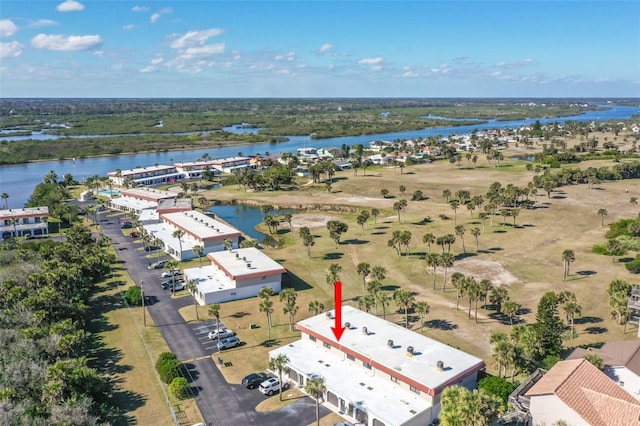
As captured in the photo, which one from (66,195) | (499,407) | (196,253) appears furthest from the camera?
(66,195)

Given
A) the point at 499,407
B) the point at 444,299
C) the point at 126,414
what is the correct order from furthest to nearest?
the point at 444,299 → the point at 126,414 → the point at 499,407

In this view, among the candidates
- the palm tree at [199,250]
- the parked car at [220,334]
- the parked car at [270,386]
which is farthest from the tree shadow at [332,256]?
the parked car at [270,386]

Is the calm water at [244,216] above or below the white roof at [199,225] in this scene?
below

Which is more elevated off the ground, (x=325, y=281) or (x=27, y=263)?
(x=27, y=263)

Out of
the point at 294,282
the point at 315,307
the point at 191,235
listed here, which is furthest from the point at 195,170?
the point at 315,307

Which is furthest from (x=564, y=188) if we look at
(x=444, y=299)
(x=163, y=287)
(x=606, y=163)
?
(x=163, y=287)

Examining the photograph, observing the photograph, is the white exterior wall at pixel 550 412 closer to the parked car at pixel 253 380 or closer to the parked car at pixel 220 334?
the parked car at pixel 253 380

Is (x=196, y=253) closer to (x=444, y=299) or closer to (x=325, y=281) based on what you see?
(x=325, y=281)

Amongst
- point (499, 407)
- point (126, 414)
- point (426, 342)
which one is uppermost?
point (499, 407)
